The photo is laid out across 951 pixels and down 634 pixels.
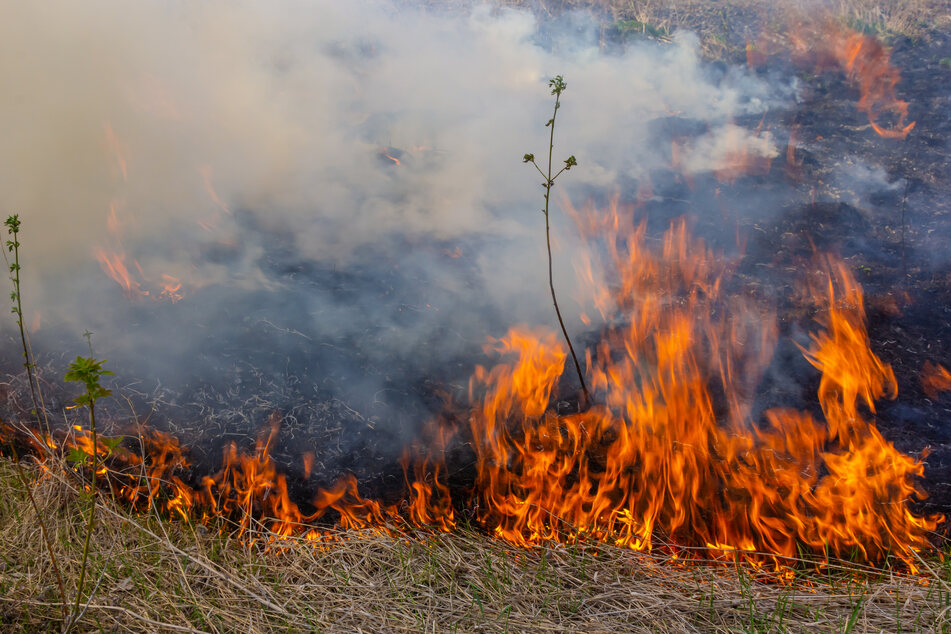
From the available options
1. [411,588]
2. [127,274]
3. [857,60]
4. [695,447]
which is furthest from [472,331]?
[857,60]

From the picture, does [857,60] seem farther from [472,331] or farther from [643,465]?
[643,465]

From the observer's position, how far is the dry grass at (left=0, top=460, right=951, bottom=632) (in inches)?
86.9

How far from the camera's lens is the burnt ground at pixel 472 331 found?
10.5 feet

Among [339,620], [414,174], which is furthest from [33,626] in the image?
[414,174]

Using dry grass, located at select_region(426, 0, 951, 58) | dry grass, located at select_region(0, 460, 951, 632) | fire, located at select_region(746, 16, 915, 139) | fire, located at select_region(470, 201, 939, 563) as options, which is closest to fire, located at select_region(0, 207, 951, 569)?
fire, located at select_region(470, 201, 939, 563)

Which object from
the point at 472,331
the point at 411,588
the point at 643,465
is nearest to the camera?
the point at 411,588

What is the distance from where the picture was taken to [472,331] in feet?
12.7

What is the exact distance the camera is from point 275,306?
13.3ft

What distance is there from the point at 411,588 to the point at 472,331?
5.96 feet

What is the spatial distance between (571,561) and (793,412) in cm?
159

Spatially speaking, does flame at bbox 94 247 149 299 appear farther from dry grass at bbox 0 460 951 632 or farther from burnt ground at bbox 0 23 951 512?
dry grass at bbox 0 460 951 632

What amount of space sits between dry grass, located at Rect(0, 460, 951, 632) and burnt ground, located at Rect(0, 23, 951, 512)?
0.50 metres

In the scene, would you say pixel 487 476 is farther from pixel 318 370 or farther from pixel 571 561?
pixel 318 370

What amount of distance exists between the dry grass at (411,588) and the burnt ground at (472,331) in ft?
1.63
